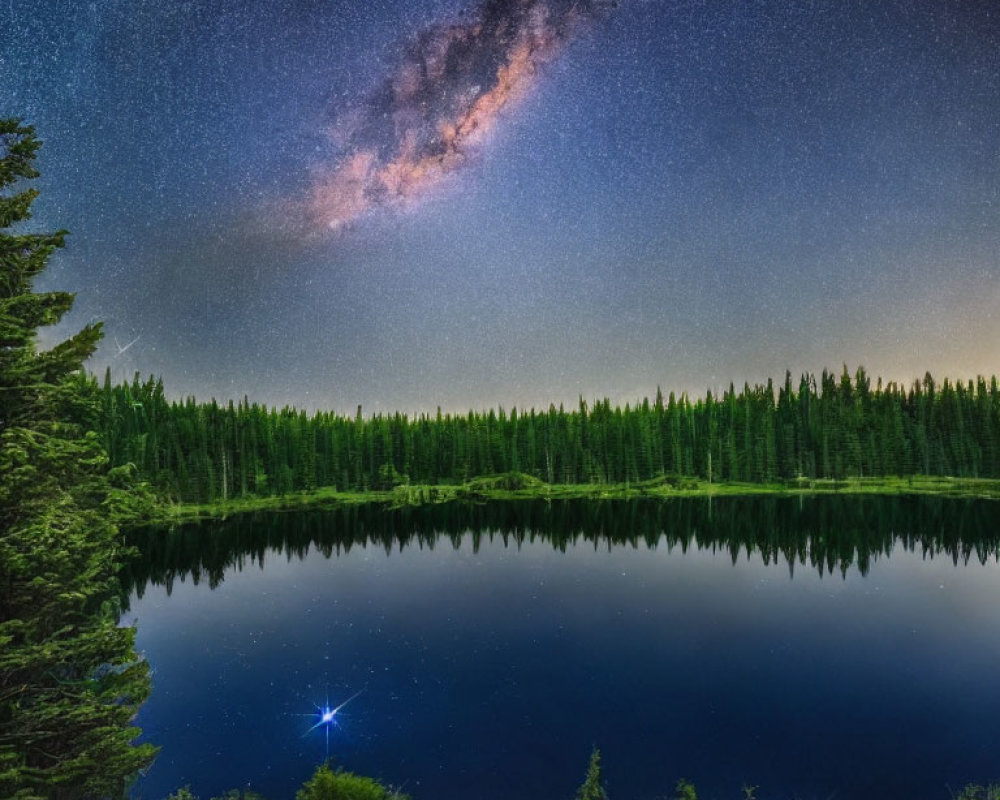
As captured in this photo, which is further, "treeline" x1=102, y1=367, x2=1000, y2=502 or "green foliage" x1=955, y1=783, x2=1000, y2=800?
"treeline" x1=102, y1=367, x2=1000, y2=502

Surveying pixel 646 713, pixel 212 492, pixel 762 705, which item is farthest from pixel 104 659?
pixel 212 492

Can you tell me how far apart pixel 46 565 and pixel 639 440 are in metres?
130

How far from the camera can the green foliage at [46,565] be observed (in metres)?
10.1

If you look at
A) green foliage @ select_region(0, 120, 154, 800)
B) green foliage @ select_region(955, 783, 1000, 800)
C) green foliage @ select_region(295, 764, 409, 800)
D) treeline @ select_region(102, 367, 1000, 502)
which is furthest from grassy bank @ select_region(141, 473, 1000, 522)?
green foliage @ select_region(955, 783, 1000, 800)

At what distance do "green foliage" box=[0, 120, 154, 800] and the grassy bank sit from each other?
87787mm

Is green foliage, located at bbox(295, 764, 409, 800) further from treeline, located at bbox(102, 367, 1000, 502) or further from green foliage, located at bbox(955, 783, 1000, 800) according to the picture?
treeline, located at bbox(102, 367, 1000, 502)

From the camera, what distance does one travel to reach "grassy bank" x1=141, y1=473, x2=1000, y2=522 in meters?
102

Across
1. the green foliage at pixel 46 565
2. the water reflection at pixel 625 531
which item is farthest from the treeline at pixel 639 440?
the green foliage at pixel 46 565

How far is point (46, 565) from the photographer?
34.6 feet

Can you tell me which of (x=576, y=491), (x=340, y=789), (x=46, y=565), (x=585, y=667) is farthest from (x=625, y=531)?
(x=46, y=565)

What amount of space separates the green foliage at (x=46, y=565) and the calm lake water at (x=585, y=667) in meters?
7.59

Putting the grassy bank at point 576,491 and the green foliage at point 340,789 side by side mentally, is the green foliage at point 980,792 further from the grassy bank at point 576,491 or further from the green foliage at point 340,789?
the grassy bank at point 576,491

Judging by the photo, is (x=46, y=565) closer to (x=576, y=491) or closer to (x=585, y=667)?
(x=585, y=667)

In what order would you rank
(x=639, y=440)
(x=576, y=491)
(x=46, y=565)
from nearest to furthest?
1. (x=46, y=565)
2. (x=576, y=491)
3. (x=639, y=440)
